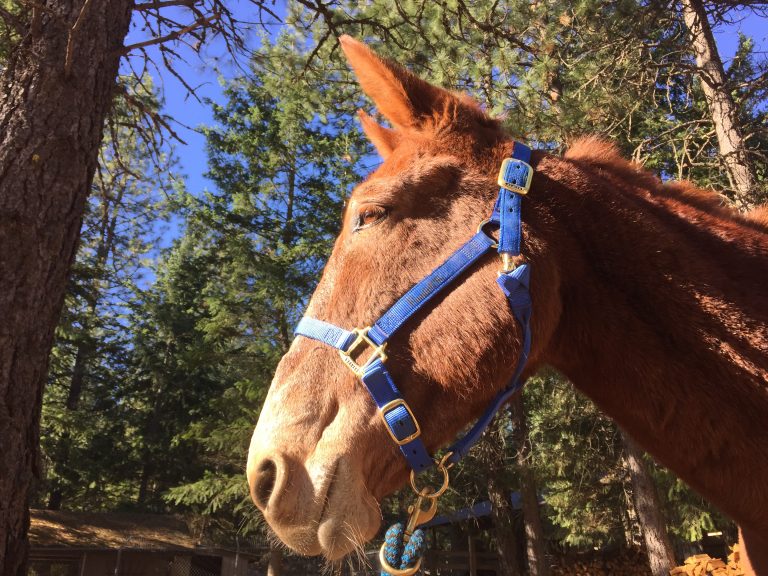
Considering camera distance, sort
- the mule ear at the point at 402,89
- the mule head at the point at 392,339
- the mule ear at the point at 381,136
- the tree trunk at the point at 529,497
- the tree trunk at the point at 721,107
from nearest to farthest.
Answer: the mule head at the point at 392,339 → the mule ear at the point at 402,89 → the mule ear at the point at 381,136 → the tree trunk at the point at 721,107 → the tree trunk at the point at 529,497

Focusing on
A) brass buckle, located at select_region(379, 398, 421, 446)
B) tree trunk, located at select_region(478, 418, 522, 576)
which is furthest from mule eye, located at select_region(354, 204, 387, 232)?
tree trunk, located at select_region(478, 418, 522, 576)

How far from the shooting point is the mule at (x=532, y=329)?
1.53 metres

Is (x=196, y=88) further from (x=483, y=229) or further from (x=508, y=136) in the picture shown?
(x=483, y=229)

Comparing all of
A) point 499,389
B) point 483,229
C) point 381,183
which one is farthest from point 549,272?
point 381,183

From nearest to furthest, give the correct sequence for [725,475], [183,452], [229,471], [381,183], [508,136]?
[725,475] < [381,183] < [508,136] < [229,471] < [183,452]

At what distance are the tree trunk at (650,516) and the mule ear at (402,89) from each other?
26.8 ft

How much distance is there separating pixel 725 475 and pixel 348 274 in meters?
1.27

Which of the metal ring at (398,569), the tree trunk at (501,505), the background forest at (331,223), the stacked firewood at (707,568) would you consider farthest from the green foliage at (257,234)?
the metal ring at (398,569)

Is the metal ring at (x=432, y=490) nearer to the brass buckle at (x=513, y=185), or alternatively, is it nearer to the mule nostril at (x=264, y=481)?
the mule nostril at (x=264, y=481)

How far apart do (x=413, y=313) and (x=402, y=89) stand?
89 cm

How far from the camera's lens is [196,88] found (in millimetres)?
5242

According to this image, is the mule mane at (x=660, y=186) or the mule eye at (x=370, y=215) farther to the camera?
the mule mane at (x=660, y=186)

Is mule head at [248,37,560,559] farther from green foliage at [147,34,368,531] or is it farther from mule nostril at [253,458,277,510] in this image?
green foliage at [147,34,368,531]

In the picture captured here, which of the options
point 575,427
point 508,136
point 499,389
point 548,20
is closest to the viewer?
point 499,389
